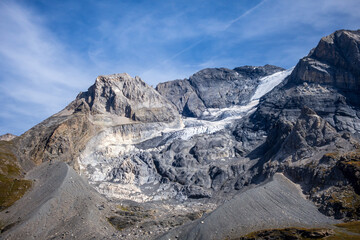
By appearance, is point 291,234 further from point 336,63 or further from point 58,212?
point 336,63

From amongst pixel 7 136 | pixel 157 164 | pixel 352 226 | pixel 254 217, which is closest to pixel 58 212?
pixel 254 217

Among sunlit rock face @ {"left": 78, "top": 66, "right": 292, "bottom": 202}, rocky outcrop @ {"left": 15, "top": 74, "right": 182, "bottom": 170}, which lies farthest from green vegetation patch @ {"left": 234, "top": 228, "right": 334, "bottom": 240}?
rocky outcrop @ {"left": 15, "top": 74, "right": 182, "bottom": 170}

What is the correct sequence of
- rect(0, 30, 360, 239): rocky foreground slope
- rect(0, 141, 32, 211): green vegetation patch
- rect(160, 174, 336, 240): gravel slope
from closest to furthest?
rect(160, 174, 336, 240): gravel slope, rect(0, 30, 360, 239): rocky foreground slope, rect(0, 141, 32, 211): green vegetation patch

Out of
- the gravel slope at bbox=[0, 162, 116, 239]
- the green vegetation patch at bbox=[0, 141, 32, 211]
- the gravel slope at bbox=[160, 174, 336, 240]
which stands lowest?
the gravel slope at bbox=[160, 174, 336, 240]

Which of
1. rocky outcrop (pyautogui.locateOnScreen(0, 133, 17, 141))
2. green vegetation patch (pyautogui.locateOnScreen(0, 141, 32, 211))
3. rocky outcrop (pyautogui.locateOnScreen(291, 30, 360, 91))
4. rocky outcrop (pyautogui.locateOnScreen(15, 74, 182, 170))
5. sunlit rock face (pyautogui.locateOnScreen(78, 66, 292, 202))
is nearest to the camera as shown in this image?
green vegetation patch (pyautogui.locateOnScreen(0, 141, 32, 211))

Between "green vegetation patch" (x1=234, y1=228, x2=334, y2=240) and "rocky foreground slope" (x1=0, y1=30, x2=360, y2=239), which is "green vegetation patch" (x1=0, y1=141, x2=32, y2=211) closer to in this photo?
"rocky foreground slope" (x1=0, y1=30, x2=360, y2=239)

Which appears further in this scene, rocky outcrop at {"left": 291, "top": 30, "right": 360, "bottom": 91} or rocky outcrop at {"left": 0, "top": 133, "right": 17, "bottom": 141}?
rocky outcrop at {"left": 0, "top": 133, "right": 17, "bottom": 141}

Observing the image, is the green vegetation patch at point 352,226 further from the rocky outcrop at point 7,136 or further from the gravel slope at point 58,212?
the rocky outcrop at point 7,136
